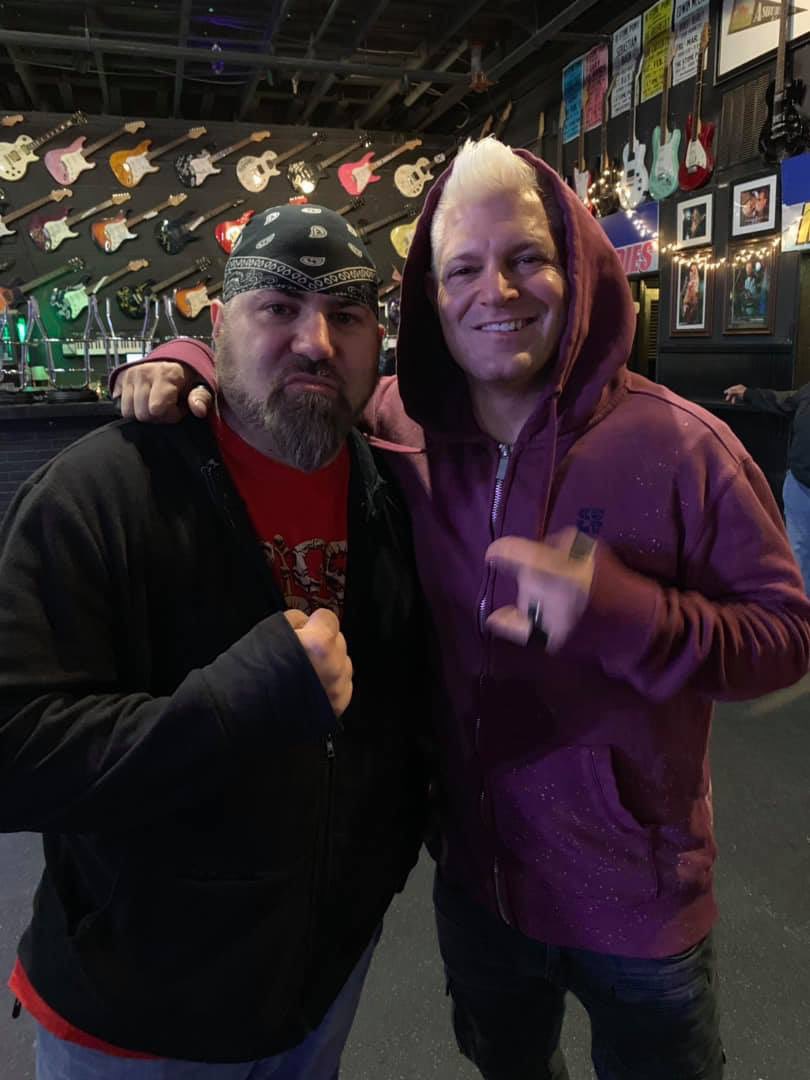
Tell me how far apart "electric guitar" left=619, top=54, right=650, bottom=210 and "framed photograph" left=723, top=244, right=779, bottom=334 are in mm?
1075

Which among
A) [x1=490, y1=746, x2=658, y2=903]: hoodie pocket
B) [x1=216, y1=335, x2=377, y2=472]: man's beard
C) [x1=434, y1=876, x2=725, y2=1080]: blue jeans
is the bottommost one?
[x1=434, y1=876, x2=725, y2=1080]: blue jeans

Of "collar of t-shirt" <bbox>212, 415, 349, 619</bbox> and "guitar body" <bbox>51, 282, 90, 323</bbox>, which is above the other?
"guitar body" <bbox>51, 282, 90, 323</bbox>

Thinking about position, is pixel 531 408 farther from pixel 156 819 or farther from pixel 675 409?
pixel 156 819

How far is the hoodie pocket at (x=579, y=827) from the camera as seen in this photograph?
3.43ft

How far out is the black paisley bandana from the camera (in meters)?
1.07

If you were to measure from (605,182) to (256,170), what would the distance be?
10.7ft

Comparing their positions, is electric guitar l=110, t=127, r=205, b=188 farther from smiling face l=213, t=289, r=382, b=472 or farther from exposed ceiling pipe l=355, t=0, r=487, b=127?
smiling face l=213, t=289, r=382, b=472

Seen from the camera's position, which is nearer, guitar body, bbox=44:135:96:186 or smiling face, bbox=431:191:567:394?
smiling face, bbox=431:191:567:394

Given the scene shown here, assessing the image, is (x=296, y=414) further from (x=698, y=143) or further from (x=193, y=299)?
(x=193, y=299)

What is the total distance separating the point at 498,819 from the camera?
3.68ft

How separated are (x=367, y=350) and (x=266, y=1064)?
100 cm

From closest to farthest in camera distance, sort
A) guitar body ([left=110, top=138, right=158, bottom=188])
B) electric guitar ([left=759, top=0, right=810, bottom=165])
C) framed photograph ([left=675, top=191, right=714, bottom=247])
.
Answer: electric guitar ([left=759, top=0, right=810, bottom=165]), framed photograph ([left=675, top=191, right=714, bottom=247]), guitar body ([left=110, top=138, right=158, bottom=188])

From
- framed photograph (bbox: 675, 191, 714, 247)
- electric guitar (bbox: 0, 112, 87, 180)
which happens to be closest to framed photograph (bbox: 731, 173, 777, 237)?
framed photograph (bbox: 675, 191, 714, 247)

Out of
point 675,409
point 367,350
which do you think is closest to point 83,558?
point 367,350
